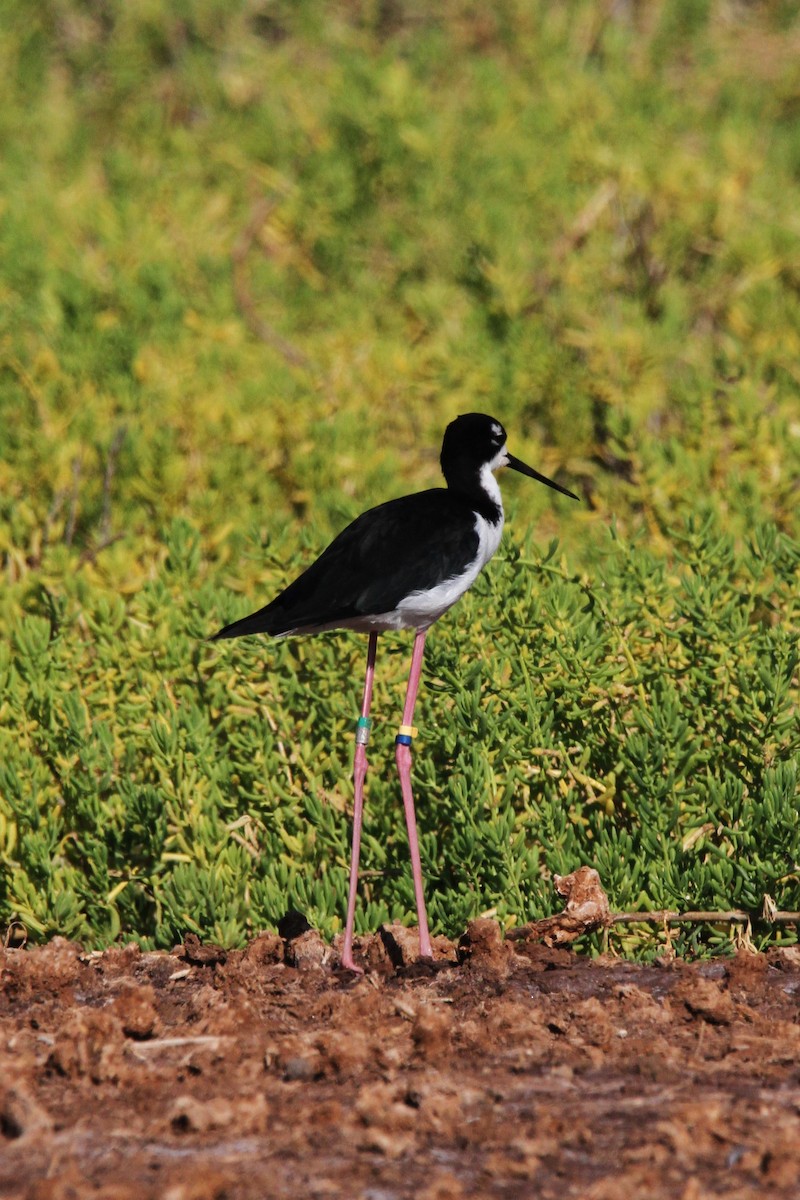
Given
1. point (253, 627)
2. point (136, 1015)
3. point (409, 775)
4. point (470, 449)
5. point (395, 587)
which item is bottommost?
point (136, 1015)

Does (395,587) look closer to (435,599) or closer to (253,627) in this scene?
(435,599)

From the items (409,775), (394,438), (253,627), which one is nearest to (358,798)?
(409,775)

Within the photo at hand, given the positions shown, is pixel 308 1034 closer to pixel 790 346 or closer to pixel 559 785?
pixel 559 785

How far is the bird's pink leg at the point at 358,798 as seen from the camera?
440 centimetres

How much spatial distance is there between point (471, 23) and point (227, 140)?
301cm

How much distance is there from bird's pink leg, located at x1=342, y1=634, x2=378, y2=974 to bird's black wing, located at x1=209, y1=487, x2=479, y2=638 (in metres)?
0.31

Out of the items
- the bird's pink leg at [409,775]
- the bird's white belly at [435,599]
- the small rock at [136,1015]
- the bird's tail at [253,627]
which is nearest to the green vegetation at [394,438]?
the bird's pink leg at [409,775]

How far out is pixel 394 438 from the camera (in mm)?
7789

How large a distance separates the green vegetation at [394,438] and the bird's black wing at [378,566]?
0.40 metres

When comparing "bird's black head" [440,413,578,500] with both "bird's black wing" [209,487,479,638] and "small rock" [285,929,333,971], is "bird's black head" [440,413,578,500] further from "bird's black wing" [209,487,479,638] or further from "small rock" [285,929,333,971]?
"small rock" [285,929,333,971]

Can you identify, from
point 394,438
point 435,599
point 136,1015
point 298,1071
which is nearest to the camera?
point 298,1071

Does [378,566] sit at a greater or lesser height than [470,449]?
lesser

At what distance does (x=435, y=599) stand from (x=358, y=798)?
2.07 feet

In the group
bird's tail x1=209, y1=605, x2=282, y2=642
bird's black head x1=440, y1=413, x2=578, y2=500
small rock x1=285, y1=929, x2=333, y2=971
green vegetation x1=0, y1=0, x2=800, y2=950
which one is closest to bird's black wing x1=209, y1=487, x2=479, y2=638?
bird's tail x1=209, y1=605, x2=282, y2=642
